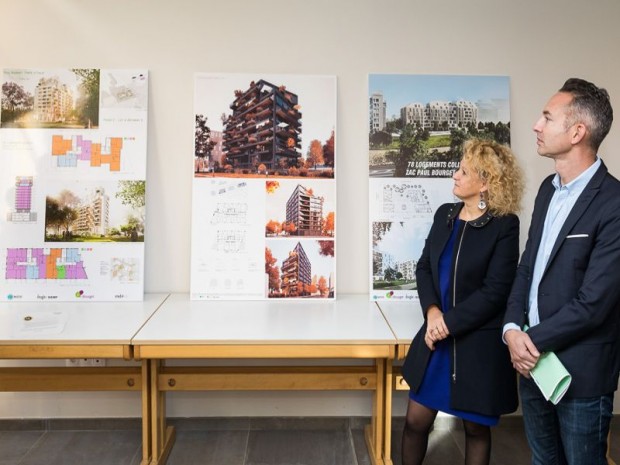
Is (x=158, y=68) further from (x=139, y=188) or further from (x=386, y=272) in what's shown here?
(x=386, y=272)

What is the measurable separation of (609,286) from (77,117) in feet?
8.51

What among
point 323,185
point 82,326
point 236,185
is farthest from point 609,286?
point 82,326

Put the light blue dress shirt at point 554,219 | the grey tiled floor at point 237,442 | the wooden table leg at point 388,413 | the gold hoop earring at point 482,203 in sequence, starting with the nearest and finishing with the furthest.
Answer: the light blue dress shirt at point 554,219, the gold hoop earring at point 482,203, the wooden table leg at point 388,413, the grey tiled floor at point 237,442

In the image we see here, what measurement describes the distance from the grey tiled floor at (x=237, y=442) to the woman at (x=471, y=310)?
73 centimetres

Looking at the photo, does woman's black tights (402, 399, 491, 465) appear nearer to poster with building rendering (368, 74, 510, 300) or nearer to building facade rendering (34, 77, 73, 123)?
poster with building rendering (368, 74, 510, 300)

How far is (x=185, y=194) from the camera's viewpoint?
9.27ft

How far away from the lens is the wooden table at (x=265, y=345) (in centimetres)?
213

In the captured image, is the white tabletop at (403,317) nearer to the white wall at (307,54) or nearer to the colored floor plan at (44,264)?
the white wall at (307,54)

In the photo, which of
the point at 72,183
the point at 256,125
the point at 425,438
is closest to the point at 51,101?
the point at 72,183

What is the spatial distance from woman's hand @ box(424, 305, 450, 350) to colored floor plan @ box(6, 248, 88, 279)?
181 cm

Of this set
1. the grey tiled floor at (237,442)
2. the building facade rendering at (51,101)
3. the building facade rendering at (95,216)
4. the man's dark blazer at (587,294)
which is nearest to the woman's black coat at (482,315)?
the man's dark blazer at (587,294)

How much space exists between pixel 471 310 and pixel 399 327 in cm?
47

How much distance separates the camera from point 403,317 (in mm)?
2473

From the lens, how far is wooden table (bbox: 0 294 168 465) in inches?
83.2
